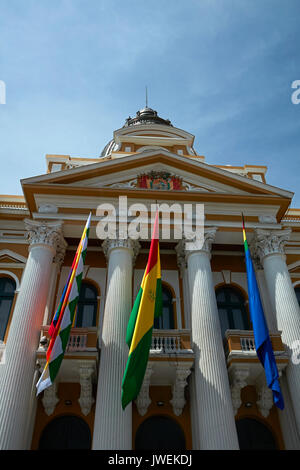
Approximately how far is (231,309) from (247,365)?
3448 mm

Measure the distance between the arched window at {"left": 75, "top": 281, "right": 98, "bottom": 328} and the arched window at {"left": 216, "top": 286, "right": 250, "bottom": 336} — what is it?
5.13 metres

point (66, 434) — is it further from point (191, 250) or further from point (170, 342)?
point (191, 250)

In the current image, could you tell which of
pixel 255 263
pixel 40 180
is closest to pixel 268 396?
pixel 255 263

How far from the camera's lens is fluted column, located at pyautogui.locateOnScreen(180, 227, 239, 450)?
440 inches

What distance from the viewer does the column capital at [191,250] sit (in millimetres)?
15219

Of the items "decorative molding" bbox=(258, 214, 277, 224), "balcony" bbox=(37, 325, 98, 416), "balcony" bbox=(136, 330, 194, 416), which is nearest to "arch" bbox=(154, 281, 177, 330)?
"balcony" bbox=(136, 330, 194, 416)

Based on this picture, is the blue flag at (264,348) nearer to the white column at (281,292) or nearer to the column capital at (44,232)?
the white column at (281,292)

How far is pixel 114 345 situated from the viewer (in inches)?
487

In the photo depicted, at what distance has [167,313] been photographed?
1595cm

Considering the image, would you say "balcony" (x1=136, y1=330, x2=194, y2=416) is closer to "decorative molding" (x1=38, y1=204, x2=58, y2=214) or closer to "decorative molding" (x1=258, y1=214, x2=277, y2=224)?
"decorative molding" (x1=258, y1=214, x2=277, y2=224)

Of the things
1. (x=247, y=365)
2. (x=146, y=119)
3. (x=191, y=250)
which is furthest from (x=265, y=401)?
(x=146, y=119)

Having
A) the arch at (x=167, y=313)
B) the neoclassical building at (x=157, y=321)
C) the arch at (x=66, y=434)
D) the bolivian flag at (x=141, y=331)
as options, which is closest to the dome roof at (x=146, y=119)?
the neoclassical building at (x=157, y=321)

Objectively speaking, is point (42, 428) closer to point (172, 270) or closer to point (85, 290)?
point (85, 290)
